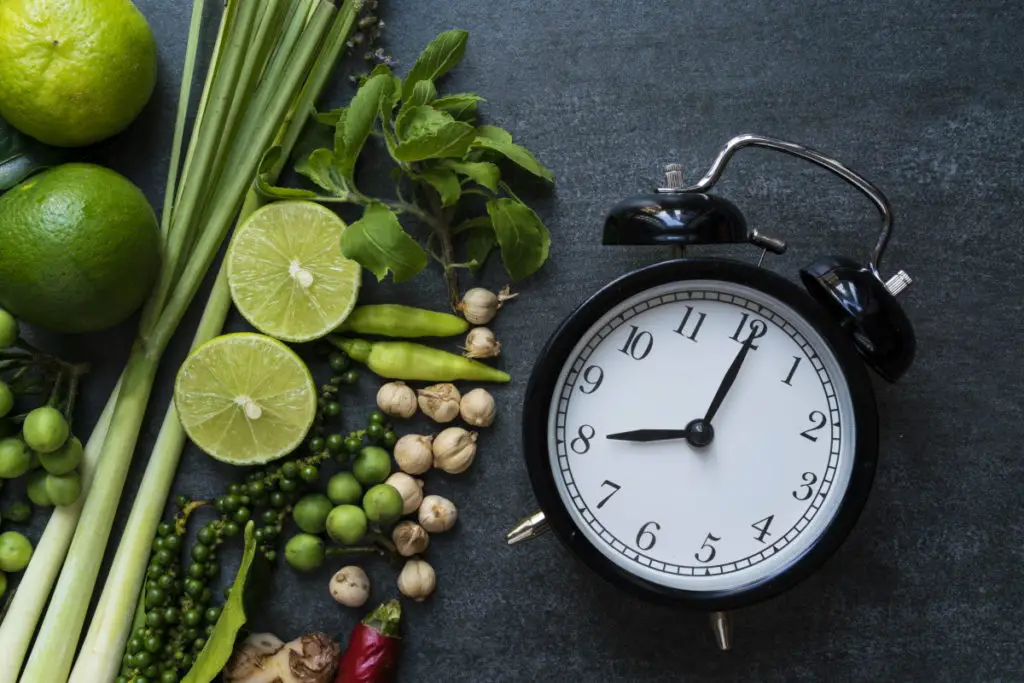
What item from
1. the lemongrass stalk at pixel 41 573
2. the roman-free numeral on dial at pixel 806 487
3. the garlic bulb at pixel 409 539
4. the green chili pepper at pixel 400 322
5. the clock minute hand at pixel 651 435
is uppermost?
the clock minute hand at pixel 651 435

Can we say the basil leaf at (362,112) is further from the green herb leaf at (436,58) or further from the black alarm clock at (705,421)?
the black alarm clock at (705,421)

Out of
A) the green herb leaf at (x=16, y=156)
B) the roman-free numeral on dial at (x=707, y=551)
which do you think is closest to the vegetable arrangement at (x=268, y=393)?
the green herb leaf at (x=16, y=156)

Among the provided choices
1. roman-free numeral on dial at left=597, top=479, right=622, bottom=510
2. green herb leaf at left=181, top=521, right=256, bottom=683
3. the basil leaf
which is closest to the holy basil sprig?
the basil leaf

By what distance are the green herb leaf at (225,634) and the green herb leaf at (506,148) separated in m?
0.61

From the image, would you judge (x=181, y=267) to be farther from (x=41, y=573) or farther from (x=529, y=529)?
(x=529, y=529)

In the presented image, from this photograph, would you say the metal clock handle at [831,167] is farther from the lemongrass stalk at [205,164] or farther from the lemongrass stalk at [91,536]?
the lemongrass stalk at [91,536]

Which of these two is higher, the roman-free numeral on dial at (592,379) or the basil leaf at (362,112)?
the basil leaf at (362,112)

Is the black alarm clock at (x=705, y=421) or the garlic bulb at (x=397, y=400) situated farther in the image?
the garlic bulb at (x=397, y=400)

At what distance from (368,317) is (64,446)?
1.51 feet

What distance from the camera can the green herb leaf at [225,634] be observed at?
117 centimetres

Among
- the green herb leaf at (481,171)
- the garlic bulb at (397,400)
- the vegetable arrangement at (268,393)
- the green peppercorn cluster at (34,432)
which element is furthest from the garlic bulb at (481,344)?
the green peppercorn cluster at (34,432)

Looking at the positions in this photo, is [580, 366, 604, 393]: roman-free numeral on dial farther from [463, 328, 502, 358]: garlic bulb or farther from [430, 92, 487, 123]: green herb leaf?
[430, 92, 487, 123]: green herb leaf

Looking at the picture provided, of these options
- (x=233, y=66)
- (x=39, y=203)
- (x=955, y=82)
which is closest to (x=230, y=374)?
(x=39, y=203)

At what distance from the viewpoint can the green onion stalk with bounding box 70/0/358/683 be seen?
1263 millimetres
